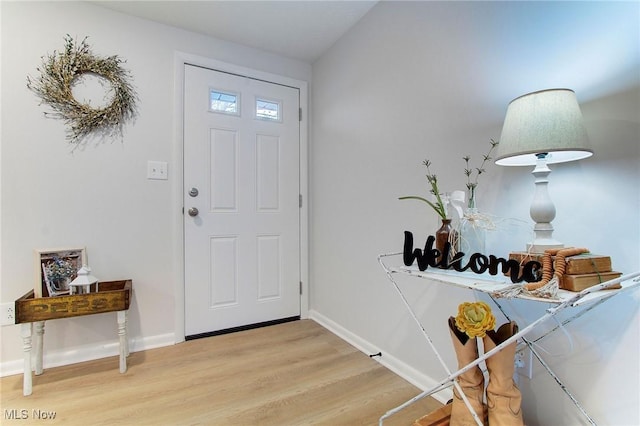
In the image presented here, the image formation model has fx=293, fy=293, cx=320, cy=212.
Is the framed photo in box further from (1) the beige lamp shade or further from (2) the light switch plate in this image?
(1) the beige lamp shade

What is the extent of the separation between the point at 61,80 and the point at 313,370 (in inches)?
92.1

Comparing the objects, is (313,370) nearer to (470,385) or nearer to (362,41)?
(470,385)

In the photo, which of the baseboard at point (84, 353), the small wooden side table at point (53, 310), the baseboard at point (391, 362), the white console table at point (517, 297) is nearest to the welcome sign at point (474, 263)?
the white console table at point (517, 297)

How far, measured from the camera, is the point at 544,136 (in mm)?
818

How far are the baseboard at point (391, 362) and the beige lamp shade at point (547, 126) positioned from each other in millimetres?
1192

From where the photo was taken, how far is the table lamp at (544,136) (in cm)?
81

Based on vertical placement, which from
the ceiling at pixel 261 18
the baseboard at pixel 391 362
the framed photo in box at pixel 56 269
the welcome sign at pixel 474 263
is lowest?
the baseboard at pixel 391 362

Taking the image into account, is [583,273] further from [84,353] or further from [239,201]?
[84,353]

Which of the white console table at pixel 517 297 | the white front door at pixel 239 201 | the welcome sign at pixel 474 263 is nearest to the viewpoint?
the white console table at pixel 517 297

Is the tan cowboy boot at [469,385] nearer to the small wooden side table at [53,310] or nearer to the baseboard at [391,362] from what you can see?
the baseboard at [391,362]

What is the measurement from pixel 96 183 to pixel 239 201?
0.93 meters

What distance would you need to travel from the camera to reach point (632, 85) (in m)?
0.86

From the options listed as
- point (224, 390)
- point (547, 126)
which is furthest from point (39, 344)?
point (547, 126)

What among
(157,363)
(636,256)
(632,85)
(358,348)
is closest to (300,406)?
(358,348)
